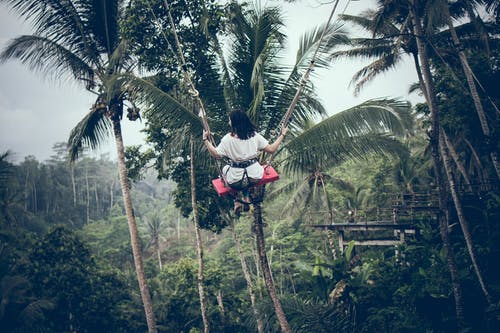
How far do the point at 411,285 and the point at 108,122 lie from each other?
659cm

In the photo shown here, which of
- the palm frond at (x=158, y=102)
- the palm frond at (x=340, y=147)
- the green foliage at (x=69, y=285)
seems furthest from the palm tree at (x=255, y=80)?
the green foliage at (x=69, y=285)

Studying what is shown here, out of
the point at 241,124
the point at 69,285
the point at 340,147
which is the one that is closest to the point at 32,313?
the point at 69,285

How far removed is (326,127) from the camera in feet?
18.4

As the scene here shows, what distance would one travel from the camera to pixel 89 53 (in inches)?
299

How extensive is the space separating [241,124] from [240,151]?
285 millimetres

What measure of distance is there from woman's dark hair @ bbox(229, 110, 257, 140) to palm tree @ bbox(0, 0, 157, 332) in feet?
12.9

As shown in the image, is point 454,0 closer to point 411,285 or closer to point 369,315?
point 411,285

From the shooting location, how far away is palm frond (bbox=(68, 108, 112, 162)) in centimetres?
749

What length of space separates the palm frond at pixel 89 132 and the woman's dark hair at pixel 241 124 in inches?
178

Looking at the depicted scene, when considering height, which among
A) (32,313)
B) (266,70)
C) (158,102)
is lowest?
(32,313)

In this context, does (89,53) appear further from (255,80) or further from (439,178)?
(439,178)

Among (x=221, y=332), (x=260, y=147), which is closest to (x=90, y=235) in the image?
(x=221, y=332)

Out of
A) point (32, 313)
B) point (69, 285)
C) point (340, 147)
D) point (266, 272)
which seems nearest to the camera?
point (266, 272)

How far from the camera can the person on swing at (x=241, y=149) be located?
3977mm
